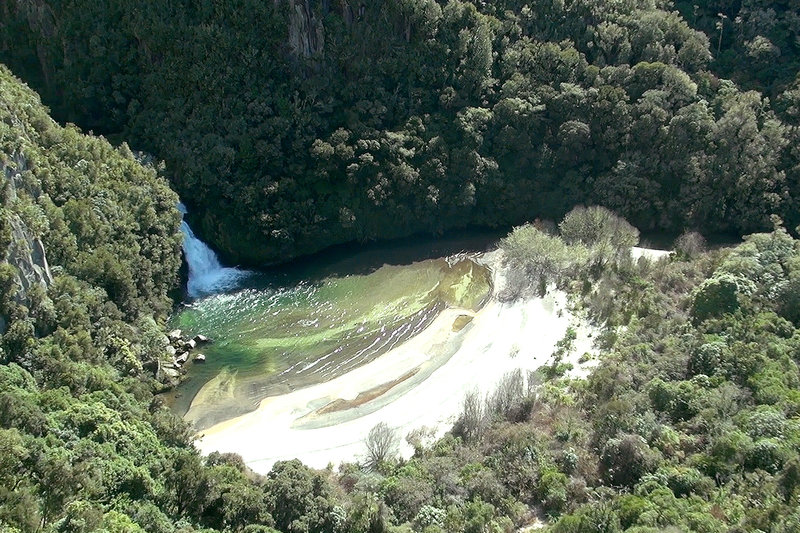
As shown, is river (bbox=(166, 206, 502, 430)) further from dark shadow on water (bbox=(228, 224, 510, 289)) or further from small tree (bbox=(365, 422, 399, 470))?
small tree (bbox=(365, 422, 399, 470))

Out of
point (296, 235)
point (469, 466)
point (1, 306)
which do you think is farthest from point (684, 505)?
point (296, 235)

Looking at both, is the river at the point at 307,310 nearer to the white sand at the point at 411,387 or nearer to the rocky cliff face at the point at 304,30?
the white sand at the point at 411,387

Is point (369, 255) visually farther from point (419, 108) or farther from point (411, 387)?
point (411, 387)

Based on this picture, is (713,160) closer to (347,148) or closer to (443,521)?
(347,148)

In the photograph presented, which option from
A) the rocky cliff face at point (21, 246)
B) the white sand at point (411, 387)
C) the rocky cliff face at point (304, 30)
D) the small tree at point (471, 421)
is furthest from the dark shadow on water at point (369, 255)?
the small tree at point (471, 421)

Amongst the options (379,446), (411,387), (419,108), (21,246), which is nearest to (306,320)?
(411,387)

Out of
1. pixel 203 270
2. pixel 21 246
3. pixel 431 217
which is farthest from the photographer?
pixel 431 217

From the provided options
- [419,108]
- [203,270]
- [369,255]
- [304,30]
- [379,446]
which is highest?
[304,30]
